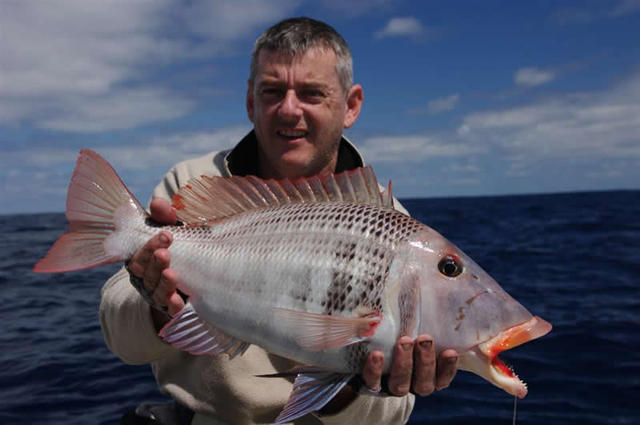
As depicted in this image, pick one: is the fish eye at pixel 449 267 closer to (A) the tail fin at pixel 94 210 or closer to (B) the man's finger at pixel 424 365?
(B) the man's finger at pixel 424 365

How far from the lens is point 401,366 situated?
8.48 feet

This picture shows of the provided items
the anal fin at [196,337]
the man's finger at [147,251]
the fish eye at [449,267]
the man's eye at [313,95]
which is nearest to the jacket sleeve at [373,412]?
the anal fin at [196,337]

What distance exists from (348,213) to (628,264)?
18.6 metres

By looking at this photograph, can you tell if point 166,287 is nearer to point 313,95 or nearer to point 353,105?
point 313,95

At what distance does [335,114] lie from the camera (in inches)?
171

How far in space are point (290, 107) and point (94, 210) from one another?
67.3 inches

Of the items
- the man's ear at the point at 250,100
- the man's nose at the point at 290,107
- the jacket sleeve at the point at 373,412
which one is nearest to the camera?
the jacket sleeve at the point at 373,412

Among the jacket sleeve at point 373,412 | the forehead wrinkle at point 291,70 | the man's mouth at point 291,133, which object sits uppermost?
the forehead wrinkle at point 291,70

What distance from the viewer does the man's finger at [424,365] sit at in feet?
8.35

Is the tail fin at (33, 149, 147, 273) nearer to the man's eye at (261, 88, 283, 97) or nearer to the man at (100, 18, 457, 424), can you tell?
the man at (100, 18, 457, 424)

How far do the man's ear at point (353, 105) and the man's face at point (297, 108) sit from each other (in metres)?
0.45

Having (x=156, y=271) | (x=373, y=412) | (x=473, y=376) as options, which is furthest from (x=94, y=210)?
(x=473, y=376)

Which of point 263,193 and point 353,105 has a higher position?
point 353,105

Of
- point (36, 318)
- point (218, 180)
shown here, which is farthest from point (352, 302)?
point (36, 318)
